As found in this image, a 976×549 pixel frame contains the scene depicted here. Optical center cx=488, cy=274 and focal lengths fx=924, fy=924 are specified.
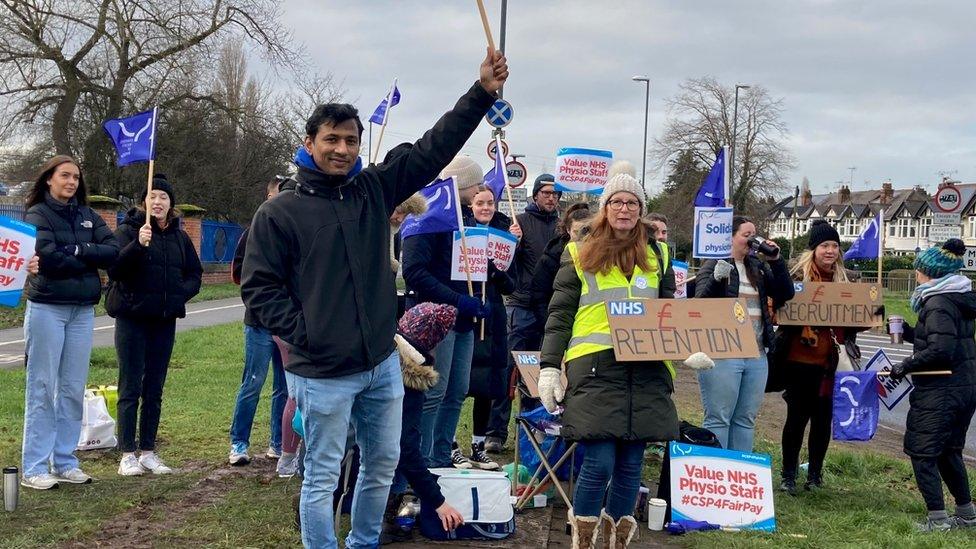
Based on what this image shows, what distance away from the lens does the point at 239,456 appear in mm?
6738

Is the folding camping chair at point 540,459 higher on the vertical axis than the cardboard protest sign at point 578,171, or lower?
lower

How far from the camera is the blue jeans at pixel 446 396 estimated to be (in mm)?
5895

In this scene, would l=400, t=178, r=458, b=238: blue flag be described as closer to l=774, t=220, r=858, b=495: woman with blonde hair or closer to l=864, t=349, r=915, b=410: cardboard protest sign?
l=774, t=220, r=858, b=495: woman with blonde hair

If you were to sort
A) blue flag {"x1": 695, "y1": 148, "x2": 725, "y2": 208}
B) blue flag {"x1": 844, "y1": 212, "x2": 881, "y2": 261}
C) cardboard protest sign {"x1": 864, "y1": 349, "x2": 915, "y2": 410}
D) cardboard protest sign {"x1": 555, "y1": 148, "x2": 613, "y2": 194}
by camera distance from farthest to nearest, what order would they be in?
cardboard protest sign {"x1": 555, "y1": 148, "x2": 613, "y2": 194} < blue flag {"x1": 844, "y1": 212, "x2": 881, "y2": 261} < cardboard protest sign {"x1": 864, "y1": 349, "x2": 915, "y2": 410} < blue flag {"x1": 695, "y1": 148, "x2": 725, "y2": 208}

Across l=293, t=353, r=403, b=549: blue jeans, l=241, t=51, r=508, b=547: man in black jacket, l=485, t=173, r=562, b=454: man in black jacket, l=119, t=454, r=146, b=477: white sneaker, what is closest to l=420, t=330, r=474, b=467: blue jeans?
l=485, t=173, r=562, b=454: man in black jacket

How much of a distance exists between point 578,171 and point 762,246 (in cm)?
311

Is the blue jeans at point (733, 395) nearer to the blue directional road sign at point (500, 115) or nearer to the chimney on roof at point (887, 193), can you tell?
the blue directional road sign at point (500, 115)

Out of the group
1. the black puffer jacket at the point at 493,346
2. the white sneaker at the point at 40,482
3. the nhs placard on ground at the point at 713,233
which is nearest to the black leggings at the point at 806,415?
Result: the nhs placard on ground at the point at 713,233

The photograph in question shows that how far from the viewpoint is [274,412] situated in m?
6.88

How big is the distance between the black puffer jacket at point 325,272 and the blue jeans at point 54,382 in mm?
2670

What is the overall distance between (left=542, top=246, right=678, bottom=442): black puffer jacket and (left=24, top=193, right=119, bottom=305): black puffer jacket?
3.14m

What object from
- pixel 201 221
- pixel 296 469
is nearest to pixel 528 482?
pixel 296 469

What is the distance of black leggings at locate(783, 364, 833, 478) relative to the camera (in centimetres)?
684

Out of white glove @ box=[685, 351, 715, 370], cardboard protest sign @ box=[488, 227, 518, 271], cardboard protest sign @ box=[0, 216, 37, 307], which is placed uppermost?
cardboard protest sign @ box=[488, 227, 518, 271]
